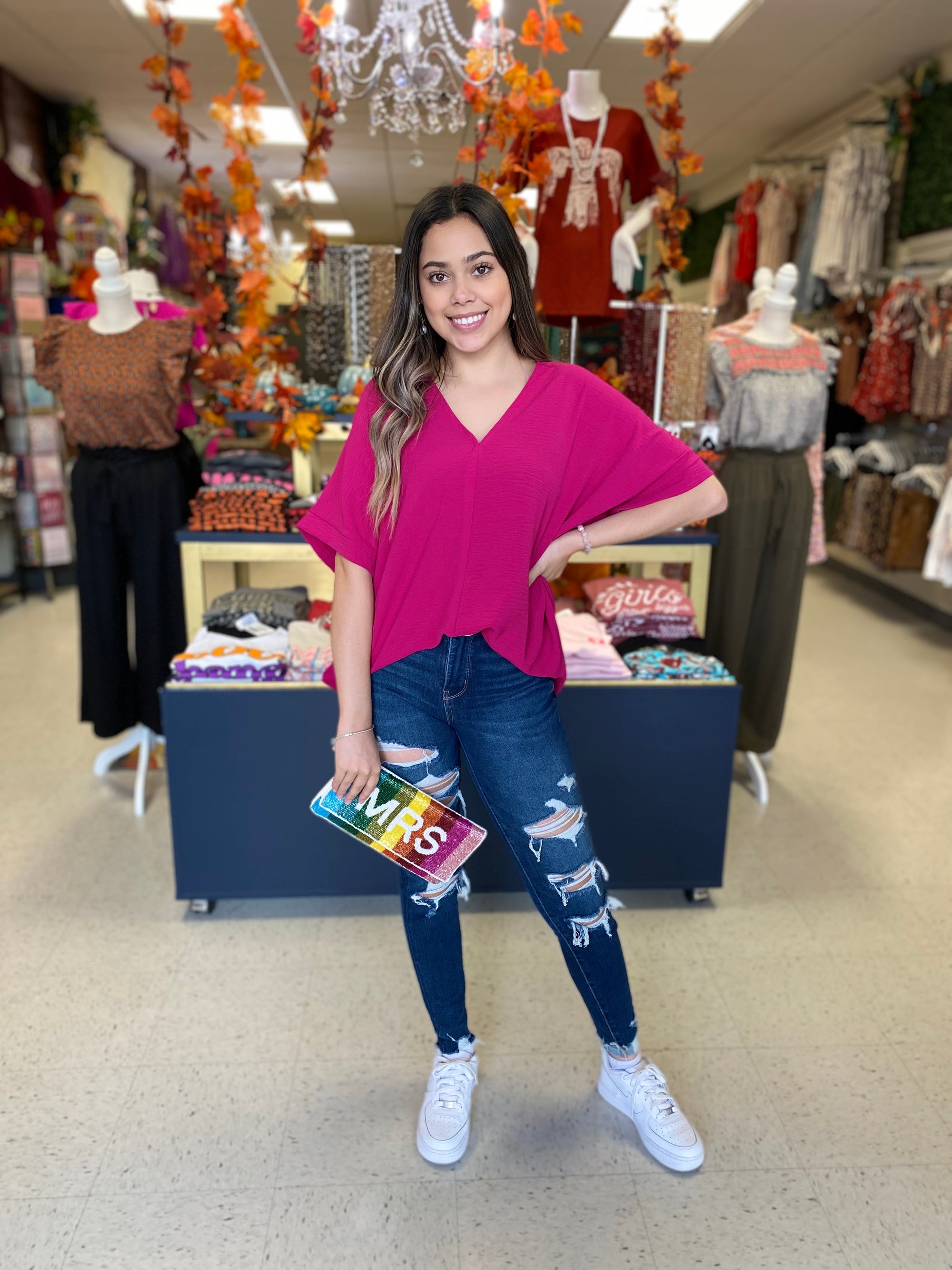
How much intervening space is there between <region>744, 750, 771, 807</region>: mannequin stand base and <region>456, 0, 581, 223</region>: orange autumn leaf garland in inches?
73.8

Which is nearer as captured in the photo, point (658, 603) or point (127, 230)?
point (658, 603)

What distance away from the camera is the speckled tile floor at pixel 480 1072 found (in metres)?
1.62

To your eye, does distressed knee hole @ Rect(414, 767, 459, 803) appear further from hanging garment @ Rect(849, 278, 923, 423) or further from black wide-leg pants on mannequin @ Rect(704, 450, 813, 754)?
hanging garment @ Rect(849, 278, 923, 423)

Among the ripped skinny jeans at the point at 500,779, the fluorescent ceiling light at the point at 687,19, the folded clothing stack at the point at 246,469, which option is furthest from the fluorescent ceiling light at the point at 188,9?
the ripped skinny jeans at the point at 500,779

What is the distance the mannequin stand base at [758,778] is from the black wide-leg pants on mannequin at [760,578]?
0.12 ft

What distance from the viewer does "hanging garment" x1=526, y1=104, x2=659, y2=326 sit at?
3.01 meters

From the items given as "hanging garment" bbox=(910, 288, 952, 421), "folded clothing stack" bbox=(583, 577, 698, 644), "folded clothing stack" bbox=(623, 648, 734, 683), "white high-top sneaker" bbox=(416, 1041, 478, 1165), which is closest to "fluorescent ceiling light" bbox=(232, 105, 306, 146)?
"hanging garment" bbox=(910, 288, 952, 421)

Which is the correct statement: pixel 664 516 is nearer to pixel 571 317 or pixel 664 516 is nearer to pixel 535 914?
pixel 535 914

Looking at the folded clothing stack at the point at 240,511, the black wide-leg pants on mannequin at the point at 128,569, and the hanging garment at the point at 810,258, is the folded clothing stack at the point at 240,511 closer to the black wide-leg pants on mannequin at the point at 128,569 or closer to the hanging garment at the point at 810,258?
the black wide-leg pants on mannequin at the point at 128,569

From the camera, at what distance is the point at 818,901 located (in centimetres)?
267

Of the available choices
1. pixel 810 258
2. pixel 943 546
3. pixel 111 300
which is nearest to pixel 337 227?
pixel 810 258

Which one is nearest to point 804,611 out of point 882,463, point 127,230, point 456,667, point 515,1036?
point 882,463

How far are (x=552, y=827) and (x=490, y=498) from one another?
548 mm

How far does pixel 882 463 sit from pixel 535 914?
3.97 m
